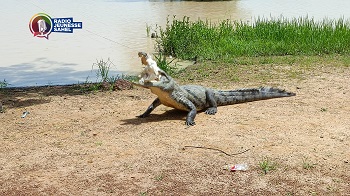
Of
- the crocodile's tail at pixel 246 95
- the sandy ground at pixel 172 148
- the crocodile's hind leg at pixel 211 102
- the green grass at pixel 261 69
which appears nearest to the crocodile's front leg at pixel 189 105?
the sandy ground at pixel 172 148

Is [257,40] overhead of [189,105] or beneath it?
overhead

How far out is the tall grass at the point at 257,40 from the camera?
9.73 metres

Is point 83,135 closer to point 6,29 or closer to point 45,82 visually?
point 45,82

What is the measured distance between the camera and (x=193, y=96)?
578cm

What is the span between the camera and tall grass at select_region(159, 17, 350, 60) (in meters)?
9.73

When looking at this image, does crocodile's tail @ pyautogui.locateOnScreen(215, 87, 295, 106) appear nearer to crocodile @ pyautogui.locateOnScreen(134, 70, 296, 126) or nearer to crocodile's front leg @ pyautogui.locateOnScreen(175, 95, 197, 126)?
crocodile @ pyautogui.locateOnScreen(134, 70, 296, 126)

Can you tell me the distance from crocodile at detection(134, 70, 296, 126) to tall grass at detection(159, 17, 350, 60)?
130 inches

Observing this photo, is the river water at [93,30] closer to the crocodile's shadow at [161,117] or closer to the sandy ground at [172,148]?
the sandy ground at [172,148]

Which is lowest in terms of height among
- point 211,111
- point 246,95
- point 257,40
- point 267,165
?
point 267,165

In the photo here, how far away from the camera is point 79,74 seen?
9.10m

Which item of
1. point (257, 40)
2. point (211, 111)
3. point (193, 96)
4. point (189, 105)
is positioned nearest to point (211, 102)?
point (211, 111)

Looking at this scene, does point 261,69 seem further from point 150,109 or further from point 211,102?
point 150,109

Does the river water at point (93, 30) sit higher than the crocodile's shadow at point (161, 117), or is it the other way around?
the river water at point (93, 30)

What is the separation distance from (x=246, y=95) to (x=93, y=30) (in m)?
8.25
